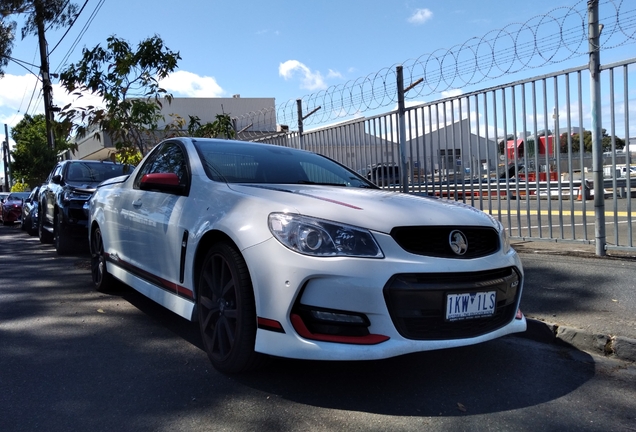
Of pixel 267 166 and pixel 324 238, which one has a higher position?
pixel 267 166

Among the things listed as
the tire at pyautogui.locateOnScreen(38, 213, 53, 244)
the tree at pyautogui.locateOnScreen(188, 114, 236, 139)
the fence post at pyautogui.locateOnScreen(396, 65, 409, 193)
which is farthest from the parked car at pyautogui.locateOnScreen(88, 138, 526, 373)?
the tire at pyautogui.locateOnScreen(38, 213, 53, 244)

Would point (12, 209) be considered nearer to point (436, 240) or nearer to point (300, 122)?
point (300, 122)

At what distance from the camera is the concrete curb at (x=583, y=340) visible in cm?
388

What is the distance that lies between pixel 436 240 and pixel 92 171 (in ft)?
27.4

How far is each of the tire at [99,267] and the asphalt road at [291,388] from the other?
4.00 ft

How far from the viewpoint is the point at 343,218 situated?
121 inches

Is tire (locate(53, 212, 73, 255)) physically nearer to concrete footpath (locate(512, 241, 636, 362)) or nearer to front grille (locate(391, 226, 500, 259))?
concrete footpath (locate(512, 241, 636, 362))

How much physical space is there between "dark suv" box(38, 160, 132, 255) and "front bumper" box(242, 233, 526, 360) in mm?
6825

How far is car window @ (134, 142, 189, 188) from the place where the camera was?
172 inches

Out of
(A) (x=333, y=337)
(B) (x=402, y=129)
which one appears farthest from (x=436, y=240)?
(B) (x=402, y=129)

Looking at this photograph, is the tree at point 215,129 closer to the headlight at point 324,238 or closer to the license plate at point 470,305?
the headlight at point 324,238

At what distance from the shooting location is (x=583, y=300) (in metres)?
4.91

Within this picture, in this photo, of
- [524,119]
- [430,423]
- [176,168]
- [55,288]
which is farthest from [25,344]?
[524,119]

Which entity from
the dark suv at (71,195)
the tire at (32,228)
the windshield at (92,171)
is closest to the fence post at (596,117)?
the dark suv at (71,195)
